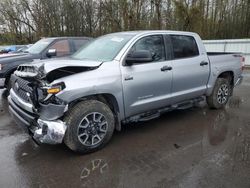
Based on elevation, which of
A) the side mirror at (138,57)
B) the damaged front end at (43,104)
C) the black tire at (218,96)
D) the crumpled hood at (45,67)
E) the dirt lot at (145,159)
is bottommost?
the dirt lot at (145,159)

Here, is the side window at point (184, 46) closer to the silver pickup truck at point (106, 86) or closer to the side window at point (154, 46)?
the silver pickup truck at point (106, 86)

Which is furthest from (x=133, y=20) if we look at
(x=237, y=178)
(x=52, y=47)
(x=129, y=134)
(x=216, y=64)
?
(x=237, y=178)

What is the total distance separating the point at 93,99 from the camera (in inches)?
145

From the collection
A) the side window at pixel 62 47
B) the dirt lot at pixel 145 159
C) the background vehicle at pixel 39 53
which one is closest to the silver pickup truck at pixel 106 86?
the dirt lot at pixel 145 159

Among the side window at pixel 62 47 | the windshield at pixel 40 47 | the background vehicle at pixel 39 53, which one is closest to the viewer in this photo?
the background vehicle at pixel 39 53

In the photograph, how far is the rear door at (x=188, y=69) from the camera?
4.65 meters

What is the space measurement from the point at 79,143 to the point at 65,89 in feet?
2.73

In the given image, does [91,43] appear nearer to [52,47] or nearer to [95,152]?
[95,152]

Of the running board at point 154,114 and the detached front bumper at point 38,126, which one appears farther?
the running board at point 154,114

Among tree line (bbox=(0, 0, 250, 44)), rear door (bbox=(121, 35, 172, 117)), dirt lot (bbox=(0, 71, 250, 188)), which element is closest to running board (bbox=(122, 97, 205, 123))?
rear door (bbox=(121, 35, 172, 117))

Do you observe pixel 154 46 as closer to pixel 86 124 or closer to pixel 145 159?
Answer: pixel 86 124

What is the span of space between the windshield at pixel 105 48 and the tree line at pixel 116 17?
1428cm

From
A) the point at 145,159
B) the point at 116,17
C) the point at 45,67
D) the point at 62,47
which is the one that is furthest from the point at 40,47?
the point at 116,17

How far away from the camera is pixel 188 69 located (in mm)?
4789
